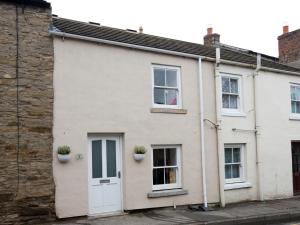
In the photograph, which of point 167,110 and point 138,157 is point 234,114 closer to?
point 167,110

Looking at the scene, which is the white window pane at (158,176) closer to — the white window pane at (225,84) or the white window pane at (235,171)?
the white window pane at (235,171)

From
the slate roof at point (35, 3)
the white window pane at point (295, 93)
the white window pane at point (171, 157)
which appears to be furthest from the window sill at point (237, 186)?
the slate roof at point (35, 3)

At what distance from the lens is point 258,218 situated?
1273 centimetres

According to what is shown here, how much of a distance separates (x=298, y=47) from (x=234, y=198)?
1076 centimetres

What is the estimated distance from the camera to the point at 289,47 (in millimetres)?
23172

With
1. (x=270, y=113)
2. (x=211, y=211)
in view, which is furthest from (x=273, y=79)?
(x=211, y=211)

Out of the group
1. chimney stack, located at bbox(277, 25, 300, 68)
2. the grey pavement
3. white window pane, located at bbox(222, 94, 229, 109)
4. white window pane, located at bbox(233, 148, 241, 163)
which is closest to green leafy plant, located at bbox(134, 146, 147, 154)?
the grey pavement

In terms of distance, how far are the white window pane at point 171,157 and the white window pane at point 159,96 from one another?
154 centimetres

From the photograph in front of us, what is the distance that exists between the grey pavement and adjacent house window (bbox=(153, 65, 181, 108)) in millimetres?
3285

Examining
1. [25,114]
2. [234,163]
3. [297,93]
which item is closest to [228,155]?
[234,163]

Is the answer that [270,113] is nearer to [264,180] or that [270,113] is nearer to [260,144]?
[260,144]

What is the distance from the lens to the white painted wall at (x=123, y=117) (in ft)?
38.1

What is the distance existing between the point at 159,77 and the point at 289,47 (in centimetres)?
1191

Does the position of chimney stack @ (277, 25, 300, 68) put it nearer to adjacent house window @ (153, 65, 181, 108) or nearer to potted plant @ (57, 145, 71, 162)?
adjacent house window @ (153, 65, 181, 108)
